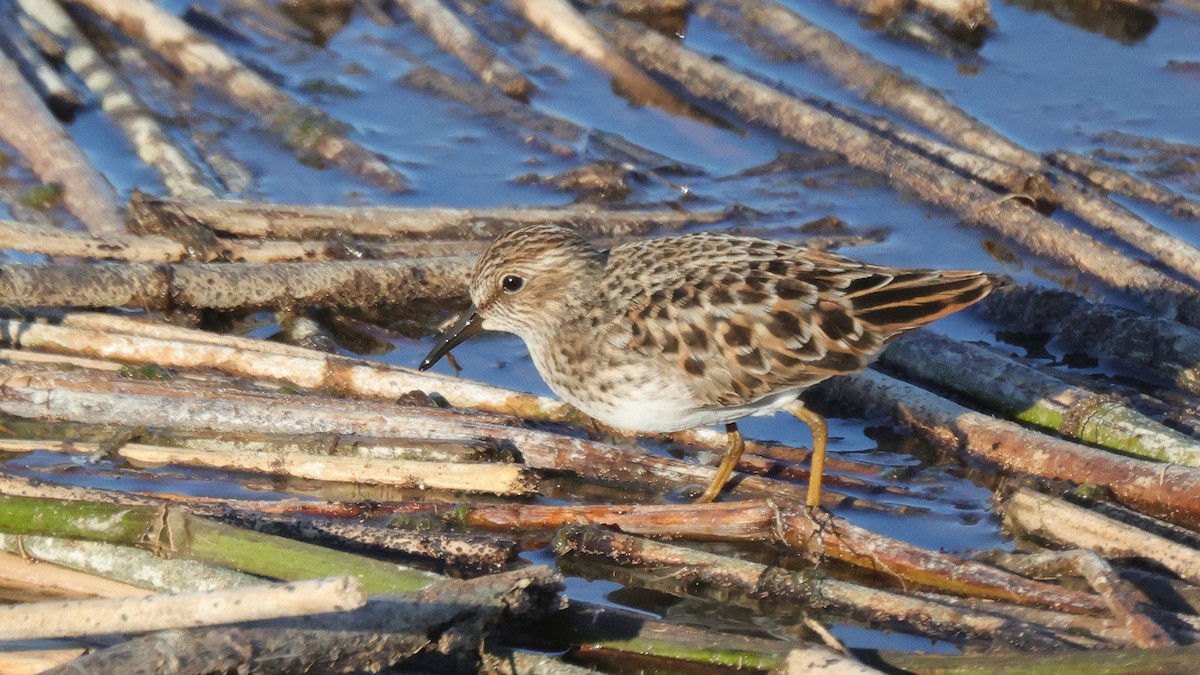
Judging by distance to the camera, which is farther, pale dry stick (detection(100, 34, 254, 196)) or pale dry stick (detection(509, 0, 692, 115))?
pale dry stick (detection(509, 0, 692, 115))

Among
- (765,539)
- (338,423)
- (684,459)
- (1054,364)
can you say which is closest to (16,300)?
(338,423)

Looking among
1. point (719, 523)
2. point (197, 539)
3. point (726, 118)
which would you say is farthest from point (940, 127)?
point (197, 539)

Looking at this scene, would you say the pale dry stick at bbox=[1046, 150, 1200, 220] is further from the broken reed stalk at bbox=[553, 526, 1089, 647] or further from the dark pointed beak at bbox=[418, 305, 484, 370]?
the broken reed stalk at bbox=[553, 526, 1089, 647]

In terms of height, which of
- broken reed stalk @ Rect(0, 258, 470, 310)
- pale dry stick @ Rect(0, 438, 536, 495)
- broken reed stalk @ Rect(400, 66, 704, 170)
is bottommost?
pale dry stick @ Rect(0, 438, 536, 495)

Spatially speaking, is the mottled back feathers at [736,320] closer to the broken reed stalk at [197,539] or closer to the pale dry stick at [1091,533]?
the pale dry stick at [1091,533]

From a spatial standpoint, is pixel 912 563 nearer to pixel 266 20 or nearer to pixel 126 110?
pixel 126 110

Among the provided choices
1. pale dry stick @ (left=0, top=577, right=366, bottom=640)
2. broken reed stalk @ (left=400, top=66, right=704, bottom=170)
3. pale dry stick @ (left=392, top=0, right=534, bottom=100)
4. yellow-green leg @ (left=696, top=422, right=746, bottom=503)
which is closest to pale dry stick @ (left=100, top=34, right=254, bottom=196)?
broken reed stalk @ (left=400, top=66, right=704, bottom=170)
